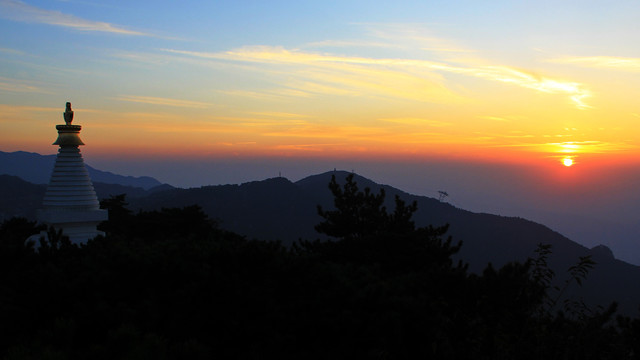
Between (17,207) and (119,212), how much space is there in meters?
112

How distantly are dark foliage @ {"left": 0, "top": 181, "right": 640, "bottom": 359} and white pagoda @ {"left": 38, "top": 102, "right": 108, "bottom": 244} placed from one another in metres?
3.26

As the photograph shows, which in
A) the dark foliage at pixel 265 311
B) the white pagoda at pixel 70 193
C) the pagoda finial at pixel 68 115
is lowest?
the dark foliage at pixel 265 311

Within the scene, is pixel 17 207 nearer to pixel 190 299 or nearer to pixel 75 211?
pixel 75 211

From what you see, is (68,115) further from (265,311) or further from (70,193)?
(265,311)

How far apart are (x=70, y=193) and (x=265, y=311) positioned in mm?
9296

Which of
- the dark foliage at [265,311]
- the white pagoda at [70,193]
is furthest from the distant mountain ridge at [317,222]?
the dark foliage at [265,311]

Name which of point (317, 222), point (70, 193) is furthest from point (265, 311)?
point (317, 222)

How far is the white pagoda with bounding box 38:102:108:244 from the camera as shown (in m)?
15.0

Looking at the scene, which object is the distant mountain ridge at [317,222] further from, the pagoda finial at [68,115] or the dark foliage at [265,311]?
the dark foliage at [265,311]

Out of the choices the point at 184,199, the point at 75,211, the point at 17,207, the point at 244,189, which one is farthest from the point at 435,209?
the point at 75,211

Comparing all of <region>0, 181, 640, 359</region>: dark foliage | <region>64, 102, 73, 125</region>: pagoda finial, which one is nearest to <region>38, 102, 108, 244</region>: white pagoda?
<region>64, 102, 73, 125</region>: pagoda finial

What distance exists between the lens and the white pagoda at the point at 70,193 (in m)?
15.0

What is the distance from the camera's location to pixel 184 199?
139375 millimetres

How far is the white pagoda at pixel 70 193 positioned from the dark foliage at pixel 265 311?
3.26 m
